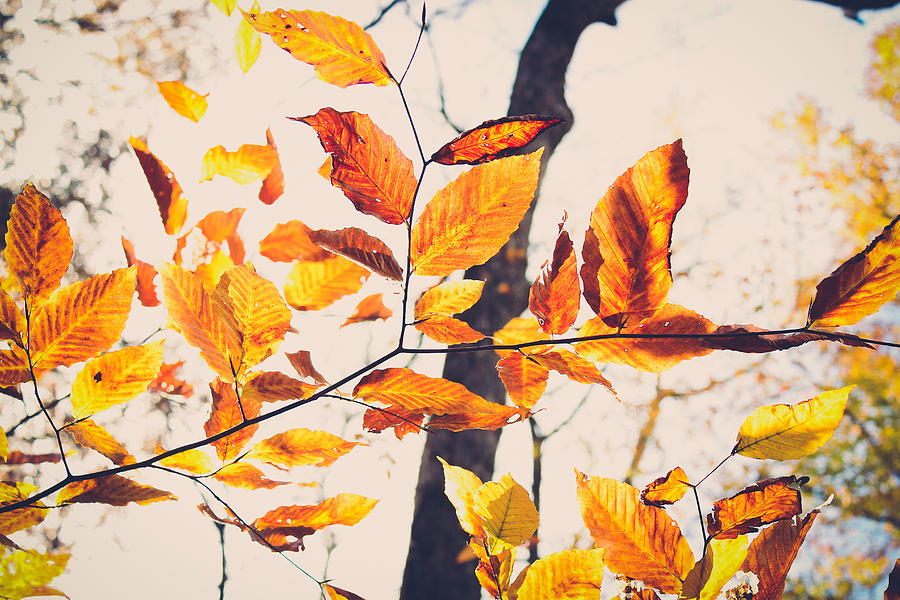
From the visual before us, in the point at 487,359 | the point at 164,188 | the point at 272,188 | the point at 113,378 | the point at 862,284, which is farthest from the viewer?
the point at 487,359

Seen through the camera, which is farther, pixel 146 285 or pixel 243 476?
pixel 146 285

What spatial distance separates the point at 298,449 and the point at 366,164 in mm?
241

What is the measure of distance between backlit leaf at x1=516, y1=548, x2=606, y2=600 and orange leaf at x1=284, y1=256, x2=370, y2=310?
0.37 m

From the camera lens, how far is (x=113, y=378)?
353 mm

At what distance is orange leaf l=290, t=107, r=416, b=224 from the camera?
0.27 meters

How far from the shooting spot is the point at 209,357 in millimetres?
310

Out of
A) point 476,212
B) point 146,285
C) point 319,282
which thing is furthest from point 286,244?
point 476,212

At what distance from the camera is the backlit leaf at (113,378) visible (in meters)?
0.35

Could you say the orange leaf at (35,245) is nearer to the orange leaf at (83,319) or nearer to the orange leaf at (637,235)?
the orange leaf at (83,319)

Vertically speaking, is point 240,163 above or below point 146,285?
above

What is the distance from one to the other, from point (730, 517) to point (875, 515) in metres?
8.50

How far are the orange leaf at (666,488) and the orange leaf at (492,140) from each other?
0.25m

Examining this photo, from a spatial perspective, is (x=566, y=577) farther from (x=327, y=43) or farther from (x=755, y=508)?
(x=327, y=43)

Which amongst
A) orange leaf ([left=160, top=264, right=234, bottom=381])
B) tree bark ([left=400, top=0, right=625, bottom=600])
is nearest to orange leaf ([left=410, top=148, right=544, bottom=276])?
orange leaf ([left=160, top=264, right=234, bottom=381])
